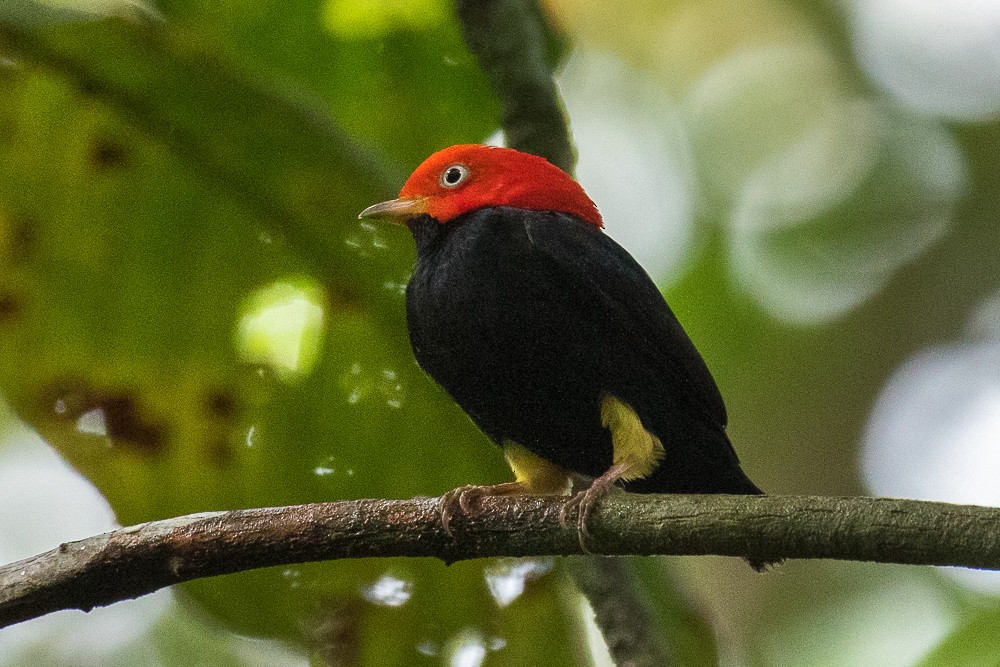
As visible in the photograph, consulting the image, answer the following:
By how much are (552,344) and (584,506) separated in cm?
92

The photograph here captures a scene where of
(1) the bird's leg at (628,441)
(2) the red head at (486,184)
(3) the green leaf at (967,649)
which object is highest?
(2) the red head at (486,184)

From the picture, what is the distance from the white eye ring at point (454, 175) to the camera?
4254 millimetres

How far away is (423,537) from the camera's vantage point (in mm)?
2826

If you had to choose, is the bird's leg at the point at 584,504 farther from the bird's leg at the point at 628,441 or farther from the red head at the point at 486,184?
the red head at the point at 486,184

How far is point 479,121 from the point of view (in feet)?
13.2

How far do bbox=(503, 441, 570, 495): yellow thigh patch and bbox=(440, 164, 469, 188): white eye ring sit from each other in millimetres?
1010

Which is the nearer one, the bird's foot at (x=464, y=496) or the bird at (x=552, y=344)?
the bird's foot at (x=464, y=496)

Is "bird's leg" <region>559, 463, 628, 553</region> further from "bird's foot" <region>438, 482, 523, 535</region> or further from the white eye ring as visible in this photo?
the white eye ring

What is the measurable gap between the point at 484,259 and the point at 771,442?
3555 millimetres

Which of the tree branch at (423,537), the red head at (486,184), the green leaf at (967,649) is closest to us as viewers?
the tree branch at (423,537)

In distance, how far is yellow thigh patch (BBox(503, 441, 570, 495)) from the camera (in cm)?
411

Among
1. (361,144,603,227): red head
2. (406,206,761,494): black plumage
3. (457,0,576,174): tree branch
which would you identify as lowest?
(406,206,761,494): black plumage

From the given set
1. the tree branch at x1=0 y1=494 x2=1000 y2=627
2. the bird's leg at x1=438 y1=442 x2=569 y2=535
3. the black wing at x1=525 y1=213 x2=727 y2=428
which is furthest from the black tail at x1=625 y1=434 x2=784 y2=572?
the tree branch at x1=0 y1=494 x2=1000 y2=627

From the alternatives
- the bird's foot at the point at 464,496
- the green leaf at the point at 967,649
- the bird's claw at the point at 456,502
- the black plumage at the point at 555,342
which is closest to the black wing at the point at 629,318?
the black plumage at the point at 555,342
